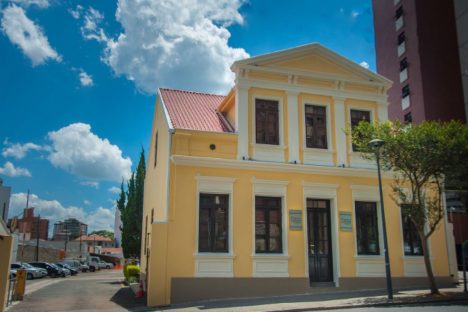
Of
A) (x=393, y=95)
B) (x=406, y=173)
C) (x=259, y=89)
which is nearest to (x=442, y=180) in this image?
(x=406, y=173)

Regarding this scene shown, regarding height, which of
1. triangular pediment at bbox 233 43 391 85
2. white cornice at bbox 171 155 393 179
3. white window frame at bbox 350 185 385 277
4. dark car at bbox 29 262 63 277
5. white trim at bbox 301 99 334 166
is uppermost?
triangular pediment at bbox 233 43 391 85

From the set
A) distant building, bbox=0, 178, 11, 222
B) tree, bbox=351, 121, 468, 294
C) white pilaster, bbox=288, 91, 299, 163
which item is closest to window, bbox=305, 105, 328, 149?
white pilaster, bbox=288, 91, 299, 163

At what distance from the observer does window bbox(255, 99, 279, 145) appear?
17.2 m

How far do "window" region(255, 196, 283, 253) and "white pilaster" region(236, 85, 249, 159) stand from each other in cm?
179

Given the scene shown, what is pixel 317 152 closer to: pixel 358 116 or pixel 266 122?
pixel 266 122

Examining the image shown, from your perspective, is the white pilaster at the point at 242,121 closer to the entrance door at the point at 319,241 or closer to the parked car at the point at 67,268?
the entrance door at the point at 319,241

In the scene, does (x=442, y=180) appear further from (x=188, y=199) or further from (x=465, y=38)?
(x=465, y=38)

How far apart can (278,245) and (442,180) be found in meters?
6.35

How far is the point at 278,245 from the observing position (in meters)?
16.2

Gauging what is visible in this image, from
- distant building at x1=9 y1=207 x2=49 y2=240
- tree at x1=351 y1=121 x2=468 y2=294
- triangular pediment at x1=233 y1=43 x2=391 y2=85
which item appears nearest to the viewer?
tree at x1=351 y1=121 x2=468 y2=294

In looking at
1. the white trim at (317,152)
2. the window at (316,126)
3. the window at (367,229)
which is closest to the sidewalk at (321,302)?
the window at (367,229)

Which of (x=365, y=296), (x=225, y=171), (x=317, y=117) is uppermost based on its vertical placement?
(x=317, y=117)

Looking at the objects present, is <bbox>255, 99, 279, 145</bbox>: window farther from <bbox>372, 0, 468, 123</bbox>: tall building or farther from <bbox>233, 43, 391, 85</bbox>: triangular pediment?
<bbox>372, 0, 468, 123</bbox>: tall building

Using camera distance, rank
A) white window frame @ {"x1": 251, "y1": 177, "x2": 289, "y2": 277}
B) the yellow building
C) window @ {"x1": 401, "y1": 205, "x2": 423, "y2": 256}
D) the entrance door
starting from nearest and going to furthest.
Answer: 1. the yellow building
2. white window frame @ {"x1": 251, "y1": 177, "x2": 289, "y2": 277}
3. the entrance door
4. window @ {"x1": 401, "y1": 205, "x2": 423, "y2": 256}
